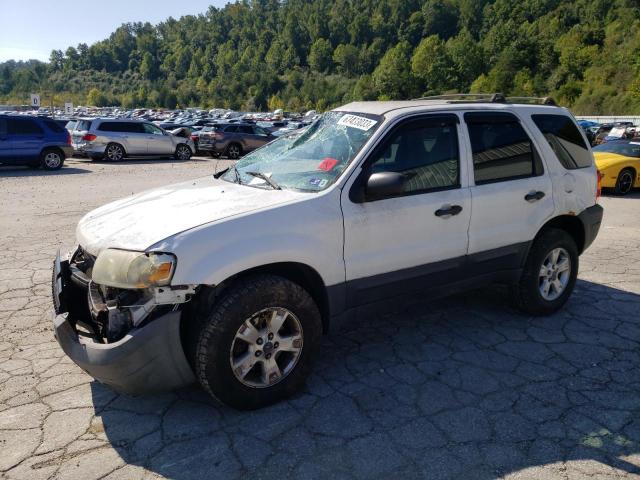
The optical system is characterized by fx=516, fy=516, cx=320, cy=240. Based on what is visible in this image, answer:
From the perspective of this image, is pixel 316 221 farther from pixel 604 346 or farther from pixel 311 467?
pixel 604 346

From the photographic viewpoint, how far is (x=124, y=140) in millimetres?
19297

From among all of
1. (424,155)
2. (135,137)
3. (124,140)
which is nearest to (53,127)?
(124,140)

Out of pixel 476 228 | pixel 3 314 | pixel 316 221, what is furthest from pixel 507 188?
pixel 3 314

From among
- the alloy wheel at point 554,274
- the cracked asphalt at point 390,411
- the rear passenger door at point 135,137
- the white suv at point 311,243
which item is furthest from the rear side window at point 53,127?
the alloy wheel at point 554,274

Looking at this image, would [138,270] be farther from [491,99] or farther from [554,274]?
[554,274]

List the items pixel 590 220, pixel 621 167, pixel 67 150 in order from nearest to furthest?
1. pixel 590 220
2. pixel 621 167
3. pixel 67 150

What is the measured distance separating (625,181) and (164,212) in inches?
492

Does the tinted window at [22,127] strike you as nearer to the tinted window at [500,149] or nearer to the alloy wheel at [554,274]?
the tinted window at [500,149]

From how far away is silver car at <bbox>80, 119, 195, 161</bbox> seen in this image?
18.8m

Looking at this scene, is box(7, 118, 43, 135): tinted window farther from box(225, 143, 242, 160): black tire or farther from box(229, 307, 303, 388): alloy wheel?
box(229, 307, 303, 388): alloy wheel

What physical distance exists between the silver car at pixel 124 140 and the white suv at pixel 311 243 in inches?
653

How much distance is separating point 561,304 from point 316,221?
2.81 m

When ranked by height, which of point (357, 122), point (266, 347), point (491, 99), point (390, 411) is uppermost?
point (491, 99)

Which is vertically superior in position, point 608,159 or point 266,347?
point 608,159
